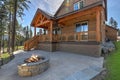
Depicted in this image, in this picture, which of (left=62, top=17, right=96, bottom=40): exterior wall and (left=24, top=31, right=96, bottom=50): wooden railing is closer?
(left=24, top=31, right=96, bottom=50): wooden railing

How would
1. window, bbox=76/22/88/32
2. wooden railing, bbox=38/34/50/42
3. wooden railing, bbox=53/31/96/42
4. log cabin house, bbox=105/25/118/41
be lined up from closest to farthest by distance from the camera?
wooden railing, bbox=53/31/96/42 → window, bbox=76/22/88/32 → wooden railing, bbox=38/34/50/42 → log cabin house, bbox=105/25/118/41

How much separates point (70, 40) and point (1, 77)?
334 inches

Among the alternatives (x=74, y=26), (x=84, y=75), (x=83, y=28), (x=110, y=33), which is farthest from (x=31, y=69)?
(x=110, y=33)

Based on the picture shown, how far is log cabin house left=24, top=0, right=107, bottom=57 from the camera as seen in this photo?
10.5 metres

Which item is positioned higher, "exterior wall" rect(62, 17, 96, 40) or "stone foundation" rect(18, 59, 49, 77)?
"exterior wall" rect(62, 17, 96, 40)

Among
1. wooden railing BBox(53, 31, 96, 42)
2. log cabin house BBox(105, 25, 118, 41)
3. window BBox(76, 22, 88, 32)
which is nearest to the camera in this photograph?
wooden railing BBox(53, 31, 96, 42)

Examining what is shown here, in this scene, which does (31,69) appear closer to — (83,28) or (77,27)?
(83,28)

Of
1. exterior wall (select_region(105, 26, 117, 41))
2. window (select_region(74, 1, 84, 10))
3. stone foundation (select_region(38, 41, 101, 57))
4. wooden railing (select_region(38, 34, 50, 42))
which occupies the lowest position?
stone foundation (select_region(38, 41, 101, 57))

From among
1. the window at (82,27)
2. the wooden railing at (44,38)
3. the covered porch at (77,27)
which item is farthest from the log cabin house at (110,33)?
the wooden railing at (44,38)

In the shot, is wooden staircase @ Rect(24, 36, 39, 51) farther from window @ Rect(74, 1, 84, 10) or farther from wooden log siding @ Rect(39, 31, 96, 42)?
window @ Rect(74, 1, 84, 10)

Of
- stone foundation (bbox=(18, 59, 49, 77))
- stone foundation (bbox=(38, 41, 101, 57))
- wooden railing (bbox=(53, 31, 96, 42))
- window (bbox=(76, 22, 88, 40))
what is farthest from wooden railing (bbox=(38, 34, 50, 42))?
stone foundation (bbox=(18, 59, 49, 77))

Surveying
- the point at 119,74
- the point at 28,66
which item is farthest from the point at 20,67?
the point at 119,74

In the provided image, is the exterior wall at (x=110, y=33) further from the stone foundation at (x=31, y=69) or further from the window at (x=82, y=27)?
the stone foundation at (x=31, y=69)

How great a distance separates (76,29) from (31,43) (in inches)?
274
